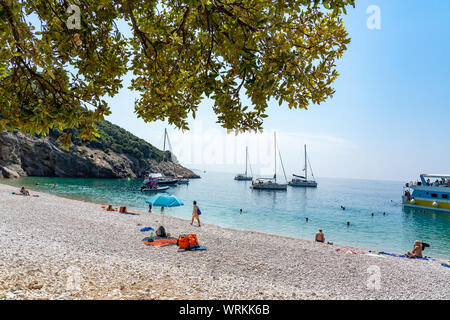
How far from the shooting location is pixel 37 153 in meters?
74.1

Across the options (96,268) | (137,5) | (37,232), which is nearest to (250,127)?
(137,5)

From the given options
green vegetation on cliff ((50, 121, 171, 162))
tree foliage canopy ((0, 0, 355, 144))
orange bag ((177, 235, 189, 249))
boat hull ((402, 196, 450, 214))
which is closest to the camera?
tree foliage canopy ((0, 0, 355, 144))

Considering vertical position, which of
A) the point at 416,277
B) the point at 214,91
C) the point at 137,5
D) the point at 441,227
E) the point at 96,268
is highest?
the point at 137,5

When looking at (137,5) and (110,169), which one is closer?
(137,5)

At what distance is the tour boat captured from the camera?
46.3 m

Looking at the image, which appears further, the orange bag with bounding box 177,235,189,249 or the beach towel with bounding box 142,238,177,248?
the beach towel with bounding box 142,238,177,248

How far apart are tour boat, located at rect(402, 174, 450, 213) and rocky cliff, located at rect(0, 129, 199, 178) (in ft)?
241

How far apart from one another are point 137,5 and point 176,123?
87.3 inches

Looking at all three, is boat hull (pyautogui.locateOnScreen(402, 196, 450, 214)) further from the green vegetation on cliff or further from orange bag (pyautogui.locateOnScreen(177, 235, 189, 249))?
the green vegetation on cliff

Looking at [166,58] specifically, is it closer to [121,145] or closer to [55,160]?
[55,160]

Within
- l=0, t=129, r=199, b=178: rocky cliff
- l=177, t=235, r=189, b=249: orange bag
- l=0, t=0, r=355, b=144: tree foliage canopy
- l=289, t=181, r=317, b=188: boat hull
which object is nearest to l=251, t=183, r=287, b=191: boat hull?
l=289, t=181, r=317, b=188: boat hull

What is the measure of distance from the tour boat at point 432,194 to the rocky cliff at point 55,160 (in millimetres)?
73569

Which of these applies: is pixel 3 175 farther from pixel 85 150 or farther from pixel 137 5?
pixel 137 5

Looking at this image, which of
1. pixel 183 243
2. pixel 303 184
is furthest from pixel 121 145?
pixel 183 243
